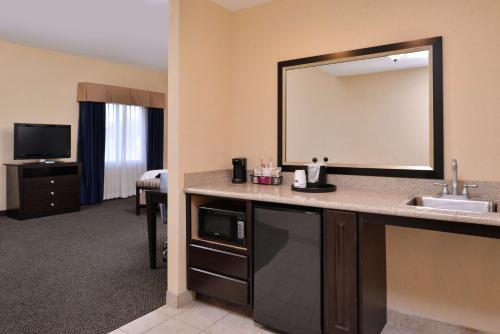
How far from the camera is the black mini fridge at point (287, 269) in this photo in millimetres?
1876

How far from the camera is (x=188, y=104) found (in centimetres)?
244

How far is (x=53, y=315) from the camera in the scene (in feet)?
7.39

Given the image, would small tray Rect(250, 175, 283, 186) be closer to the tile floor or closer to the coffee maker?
the coffee maker

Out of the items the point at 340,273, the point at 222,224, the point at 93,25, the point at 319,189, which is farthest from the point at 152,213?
the point at 93,25

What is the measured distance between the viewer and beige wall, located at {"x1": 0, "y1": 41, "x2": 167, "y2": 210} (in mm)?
5234

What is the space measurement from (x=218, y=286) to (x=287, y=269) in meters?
0.59

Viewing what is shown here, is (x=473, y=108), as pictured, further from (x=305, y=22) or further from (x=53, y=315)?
(x=53, y=315)

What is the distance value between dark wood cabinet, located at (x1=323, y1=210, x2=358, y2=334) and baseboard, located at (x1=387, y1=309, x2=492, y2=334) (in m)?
0.55

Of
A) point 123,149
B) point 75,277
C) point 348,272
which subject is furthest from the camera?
point 123,149

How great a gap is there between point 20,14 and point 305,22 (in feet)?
12.1

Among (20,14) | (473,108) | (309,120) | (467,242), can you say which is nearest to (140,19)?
(20,14)

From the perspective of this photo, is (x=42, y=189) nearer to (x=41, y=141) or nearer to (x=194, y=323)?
(x=41, y=141)

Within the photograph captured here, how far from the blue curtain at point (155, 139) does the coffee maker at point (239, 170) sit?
487 centimetres

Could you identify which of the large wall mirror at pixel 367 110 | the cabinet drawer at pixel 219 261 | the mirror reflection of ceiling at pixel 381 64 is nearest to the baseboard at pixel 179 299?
the cabinet drawer at pixel 219 261
